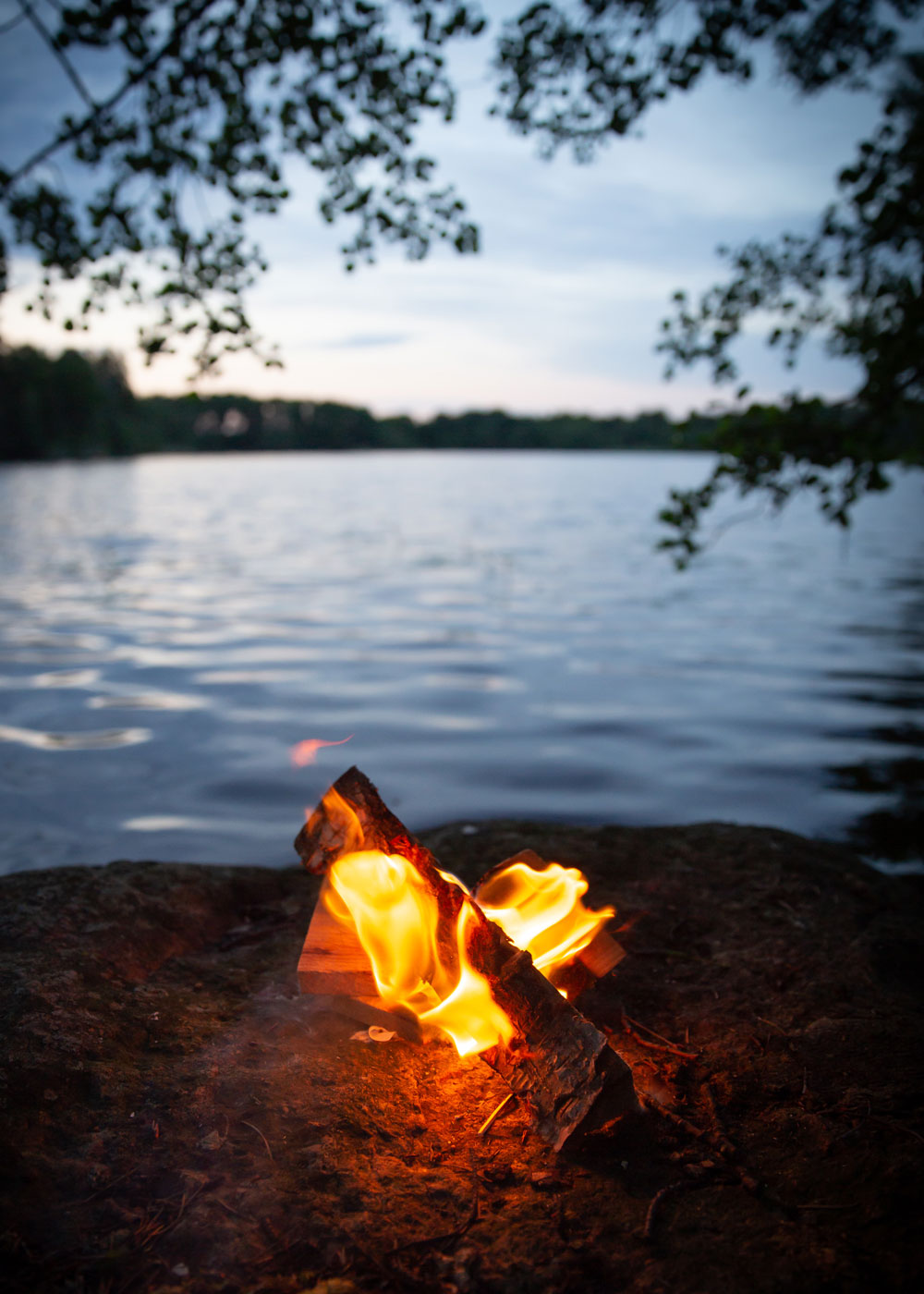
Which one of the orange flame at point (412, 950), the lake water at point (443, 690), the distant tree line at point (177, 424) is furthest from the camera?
the distant tree line at point (177, 424)

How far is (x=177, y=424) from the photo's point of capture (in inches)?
5989

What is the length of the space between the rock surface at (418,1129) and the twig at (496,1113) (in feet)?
0.10

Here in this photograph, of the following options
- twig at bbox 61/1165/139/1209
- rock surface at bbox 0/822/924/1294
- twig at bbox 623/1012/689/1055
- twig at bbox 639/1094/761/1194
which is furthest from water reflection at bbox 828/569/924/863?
twig at bbox 61/1165/139/1209

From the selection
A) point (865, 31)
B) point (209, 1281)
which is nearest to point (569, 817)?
point (209, 1281)

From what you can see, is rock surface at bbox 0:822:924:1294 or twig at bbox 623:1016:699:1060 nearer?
rock surface at bbox 0:822:924:1294

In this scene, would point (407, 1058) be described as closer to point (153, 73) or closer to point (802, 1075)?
point (802, 1075)

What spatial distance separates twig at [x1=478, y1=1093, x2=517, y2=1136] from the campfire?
0.08m

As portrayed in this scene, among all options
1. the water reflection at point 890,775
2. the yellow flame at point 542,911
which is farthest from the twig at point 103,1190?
the water reflection at point 890,775

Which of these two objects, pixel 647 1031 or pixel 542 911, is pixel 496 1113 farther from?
pixel 542 911

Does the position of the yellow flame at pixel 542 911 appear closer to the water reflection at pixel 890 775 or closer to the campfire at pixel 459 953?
the campfire at pixel 459 953

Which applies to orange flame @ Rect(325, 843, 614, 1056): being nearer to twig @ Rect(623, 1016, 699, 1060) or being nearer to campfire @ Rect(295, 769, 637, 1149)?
campfire @ Rect(295, 769, 637, 1149)

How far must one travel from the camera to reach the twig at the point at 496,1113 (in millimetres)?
2729

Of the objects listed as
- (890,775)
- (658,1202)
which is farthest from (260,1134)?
(890,775)

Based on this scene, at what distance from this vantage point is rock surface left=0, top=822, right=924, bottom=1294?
7.02 ft
